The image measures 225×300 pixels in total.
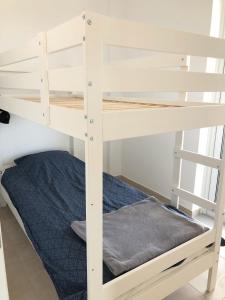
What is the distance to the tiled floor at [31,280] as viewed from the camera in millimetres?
1699

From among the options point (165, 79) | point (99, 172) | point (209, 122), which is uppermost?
point (165, 79)

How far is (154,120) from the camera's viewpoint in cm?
109

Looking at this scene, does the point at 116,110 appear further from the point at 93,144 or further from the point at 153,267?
the point at 153,267

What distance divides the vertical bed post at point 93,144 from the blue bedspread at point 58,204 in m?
0.23

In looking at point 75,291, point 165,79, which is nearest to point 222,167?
point 165,79

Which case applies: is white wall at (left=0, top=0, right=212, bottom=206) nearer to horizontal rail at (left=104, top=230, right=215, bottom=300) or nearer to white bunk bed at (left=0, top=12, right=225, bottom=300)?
horizontal rail at (left=104, top=230, right=215, bottom=300)

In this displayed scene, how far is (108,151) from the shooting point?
3.53 metres

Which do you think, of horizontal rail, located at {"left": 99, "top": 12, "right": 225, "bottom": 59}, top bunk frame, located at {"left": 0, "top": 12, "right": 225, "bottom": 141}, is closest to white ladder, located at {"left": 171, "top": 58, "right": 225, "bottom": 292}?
top bunk frame, located at {"left": 0, "top": 12, "right": 225, "bottom": 141}

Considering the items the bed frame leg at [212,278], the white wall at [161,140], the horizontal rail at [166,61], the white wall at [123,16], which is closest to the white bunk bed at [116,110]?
the bed frame leg at [212,278]

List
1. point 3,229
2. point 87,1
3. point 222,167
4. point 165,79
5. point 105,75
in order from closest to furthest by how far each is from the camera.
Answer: point 105,75 < point 165,79 < point 222,167 < point 3,229 < point 87,1

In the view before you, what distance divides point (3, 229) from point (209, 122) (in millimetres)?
2143

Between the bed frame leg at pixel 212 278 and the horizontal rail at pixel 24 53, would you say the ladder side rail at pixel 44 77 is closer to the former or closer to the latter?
the horizontal rail at pixel 24 53

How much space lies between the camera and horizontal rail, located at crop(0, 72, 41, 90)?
54.5 inches

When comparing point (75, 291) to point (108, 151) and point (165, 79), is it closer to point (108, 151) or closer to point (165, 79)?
point (165, 79)
